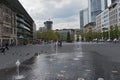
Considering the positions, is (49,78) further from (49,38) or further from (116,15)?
(49,38)

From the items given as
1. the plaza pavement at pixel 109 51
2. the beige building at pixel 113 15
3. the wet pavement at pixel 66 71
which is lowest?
the wet pavement at pixel 66 71

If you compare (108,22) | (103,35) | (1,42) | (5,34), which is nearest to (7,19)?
(5,34)

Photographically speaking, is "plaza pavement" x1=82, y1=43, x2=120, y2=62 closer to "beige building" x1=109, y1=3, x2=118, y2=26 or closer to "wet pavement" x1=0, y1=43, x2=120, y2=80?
"wet pavement" x1=0, y1=43, x2=120, y2=80

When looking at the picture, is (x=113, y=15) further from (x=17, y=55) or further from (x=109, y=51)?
(x=17, y=55)

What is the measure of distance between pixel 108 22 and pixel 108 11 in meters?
8.33

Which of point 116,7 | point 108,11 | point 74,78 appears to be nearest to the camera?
point 74,78

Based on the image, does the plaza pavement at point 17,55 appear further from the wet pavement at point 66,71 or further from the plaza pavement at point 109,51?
the plaza pavement at point 109,51

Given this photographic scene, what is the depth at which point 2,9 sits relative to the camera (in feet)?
278

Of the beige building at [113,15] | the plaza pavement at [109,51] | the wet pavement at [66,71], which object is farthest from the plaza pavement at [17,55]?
the beige building at [113,15]

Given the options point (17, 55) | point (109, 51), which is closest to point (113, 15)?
point (109, 51)

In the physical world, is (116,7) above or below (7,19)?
above

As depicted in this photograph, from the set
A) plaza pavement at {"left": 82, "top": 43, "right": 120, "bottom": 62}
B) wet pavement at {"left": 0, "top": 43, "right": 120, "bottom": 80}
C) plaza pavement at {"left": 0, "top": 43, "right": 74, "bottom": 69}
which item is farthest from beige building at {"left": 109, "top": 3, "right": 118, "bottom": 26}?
wet pavement at {"left": 0, "top": 43, "right": 120, "bottom": 80}

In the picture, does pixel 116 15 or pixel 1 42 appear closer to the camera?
pixel 1 42

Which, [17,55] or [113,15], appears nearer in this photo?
[17,55]
